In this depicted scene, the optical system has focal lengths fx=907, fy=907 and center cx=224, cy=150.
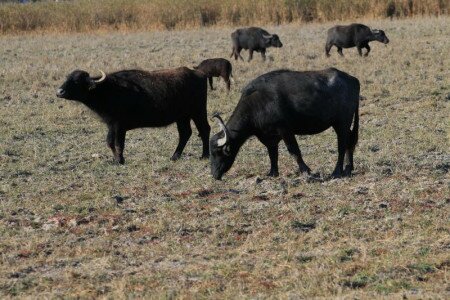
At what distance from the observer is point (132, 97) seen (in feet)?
41.5

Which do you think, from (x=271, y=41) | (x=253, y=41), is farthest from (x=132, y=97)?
(x=271, y=41)

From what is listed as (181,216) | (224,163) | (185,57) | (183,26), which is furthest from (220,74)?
(183,26)

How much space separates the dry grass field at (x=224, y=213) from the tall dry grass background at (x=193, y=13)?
19.2 metres

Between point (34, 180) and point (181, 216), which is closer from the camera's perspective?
point (181, 216)

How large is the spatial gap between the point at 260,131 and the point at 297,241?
3.32m

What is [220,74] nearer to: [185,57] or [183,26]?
[185,57]

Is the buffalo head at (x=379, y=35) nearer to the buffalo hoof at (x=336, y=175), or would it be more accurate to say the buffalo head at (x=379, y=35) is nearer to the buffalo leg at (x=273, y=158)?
the buffalo leg at (x=273, y=158)

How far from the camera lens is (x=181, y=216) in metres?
8.74

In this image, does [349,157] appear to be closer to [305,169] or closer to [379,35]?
[305,169]

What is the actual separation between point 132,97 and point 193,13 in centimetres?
2574

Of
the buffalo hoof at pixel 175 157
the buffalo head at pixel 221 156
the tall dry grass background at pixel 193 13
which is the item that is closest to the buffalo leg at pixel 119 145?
the buffalo hoof at pixel 175 157

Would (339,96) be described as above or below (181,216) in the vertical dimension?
above

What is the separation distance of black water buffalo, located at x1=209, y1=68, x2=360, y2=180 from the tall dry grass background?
25.7 m

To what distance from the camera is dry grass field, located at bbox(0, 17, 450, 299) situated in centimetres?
664
